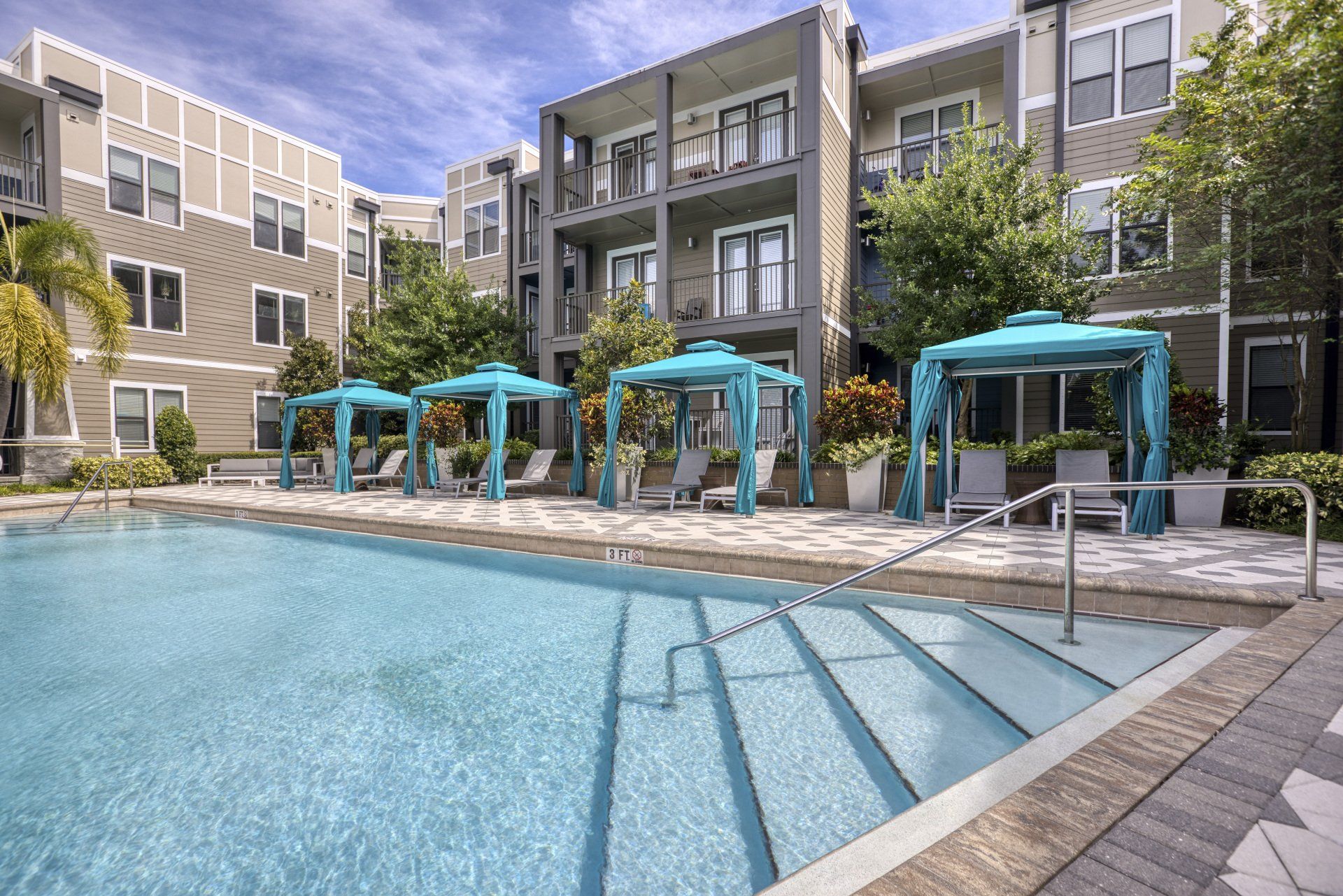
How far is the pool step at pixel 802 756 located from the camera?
2.46m

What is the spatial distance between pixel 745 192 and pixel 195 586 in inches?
473

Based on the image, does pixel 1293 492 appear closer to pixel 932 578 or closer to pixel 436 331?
pixel 932 578

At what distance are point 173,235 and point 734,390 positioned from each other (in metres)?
18.1

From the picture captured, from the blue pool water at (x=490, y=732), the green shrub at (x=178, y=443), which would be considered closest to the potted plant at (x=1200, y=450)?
the blue pool water at (x=490, y=732)

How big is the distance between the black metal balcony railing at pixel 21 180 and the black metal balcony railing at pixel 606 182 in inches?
507

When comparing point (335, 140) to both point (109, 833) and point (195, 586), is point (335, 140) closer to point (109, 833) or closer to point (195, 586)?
point (195, 586)

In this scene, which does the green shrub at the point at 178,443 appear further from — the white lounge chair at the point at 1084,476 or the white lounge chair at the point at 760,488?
the white lounge chair at the point at 1084,476

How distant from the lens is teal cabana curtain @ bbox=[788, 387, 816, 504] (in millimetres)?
10859

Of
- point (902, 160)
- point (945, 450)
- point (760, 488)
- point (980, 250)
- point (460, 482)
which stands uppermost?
point (902, 160)

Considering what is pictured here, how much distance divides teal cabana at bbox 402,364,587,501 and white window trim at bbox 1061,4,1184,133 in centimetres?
1191

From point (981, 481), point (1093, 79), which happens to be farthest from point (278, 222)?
point (1093, 79)

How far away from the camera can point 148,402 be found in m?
17.2

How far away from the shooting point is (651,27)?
571 inches

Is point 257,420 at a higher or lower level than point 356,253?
lower
